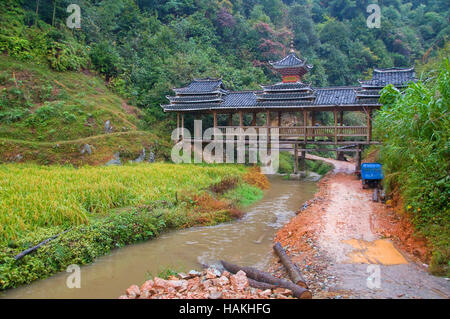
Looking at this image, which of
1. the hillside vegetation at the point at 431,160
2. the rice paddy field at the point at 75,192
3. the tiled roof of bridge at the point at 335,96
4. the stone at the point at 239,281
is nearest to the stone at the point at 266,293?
the stone at the point at 239,281

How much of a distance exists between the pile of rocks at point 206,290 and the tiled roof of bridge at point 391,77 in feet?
45.4

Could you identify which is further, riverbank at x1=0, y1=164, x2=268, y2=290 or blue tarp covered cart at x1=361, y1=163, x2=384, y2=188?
blue tarp covered cart at x1=361, y1=163, x2=384, y2=188

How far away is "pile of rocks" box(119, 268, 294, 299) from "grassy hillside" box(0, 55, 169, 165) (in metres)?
10.8

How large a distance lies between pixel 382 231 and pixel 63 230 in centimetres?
705

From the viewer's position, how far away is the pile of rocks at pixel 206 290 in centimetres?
435

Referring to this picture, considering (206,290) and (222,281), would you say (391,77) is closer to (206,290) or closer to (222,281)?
(222,281)

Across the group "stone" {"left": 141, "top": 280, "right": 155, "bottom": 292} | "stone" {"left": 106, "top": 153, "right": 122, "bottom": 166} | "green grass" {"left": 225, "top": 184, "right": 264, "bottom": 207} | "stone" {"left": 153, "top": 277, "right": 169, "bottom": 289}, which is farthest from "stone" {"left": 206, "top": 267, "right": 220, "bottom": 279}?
"stone" {"left": 106, "top": 153, "right": 122, "bottom": 166}

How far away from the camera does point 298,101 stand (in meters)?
16.9

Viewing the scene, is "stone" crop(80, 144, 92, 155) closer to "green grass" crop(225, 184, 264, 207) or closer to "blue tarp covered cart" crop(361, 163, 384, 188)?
"green grass" crop(225, 184, 264, 207)

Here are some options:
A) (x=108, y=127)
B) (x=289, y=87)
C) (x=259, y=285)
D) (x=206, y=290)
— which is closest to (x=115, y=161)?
(x=108, y=127)

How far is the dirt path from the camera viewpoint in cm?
465

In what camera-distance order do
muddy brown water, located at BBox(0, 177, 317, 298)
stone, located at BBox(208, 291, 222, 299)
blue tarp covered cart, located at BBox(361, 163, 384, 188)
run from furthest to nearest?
blue tarp covered cart, located at BBox(361, 163, 384, 188), muddy brown water, located at BBox(0, 177, 317, 298), stone, located at BBox(208, 291, 222, 299)

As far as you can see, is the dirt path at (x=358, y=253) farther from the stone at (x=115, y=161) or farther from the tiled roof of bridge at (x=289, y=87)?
the stone at (x=115, y=161)

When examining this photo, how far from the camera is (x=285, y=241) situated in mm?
7449
